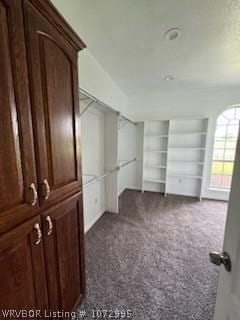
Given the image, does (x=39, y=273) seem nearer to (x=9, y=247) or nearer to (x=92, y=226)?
(x=9, y=247)

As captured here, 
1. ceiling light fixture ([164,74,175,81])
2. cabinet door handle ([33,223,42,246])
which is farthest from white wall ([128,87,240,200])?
cabinet door handle ([33,223,42,246])

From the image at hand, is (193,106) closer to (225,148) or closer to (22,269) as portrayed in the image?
(225,148)

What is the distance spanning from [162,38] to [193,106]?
7.51ft

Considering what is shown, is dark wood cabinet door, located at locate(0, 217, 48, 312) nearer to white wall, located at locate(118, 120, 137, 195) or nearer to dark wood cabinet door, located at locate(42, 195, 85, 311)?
dark wood cabinet door, located at locate(42, 195, 85, 311)

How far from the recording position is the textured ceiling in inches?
55.6

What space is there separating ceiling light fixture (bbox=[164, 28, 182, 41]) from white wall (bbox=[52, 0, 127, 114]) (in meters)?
0.89

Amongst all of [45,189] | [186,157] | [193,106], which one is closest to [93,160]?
[45,189]

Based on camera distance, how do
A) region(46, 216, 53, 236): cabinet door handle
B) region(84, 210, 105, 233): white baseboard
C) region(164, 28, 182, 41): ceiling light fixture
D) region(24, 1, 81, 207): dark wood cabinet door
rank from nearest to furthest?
region(24, 1, 81, 207): dark wood cabinet door → region(46, 216, 53, 236): cabinet door handle → region(164, 28, 182, 41): ceiling light fixture → region(84, 210, 105, 233): white baseboard

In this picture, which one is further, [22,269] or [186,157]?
[186,157]

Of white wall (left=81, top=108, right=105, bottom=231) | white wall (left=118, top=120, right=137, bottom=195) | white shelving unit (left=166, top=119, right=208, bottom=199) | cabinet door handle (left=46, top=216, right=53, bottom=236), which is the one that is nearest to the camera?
cabinet door handle (left=46, top=216, right=53, bottom=236)

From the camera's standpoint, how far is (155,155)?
13.7 feet

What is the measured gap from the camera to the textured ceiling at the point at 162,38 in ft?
4.63

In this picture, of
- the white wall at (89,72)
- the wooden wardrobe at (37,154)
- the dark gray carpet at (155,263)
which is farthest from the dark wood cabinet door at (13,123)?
the dark gray carpet at (155,263)

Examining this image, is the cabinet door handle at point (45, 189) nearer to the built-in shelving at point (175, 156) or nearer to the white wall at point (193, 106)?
the built-in shelving at point (175, 156)
